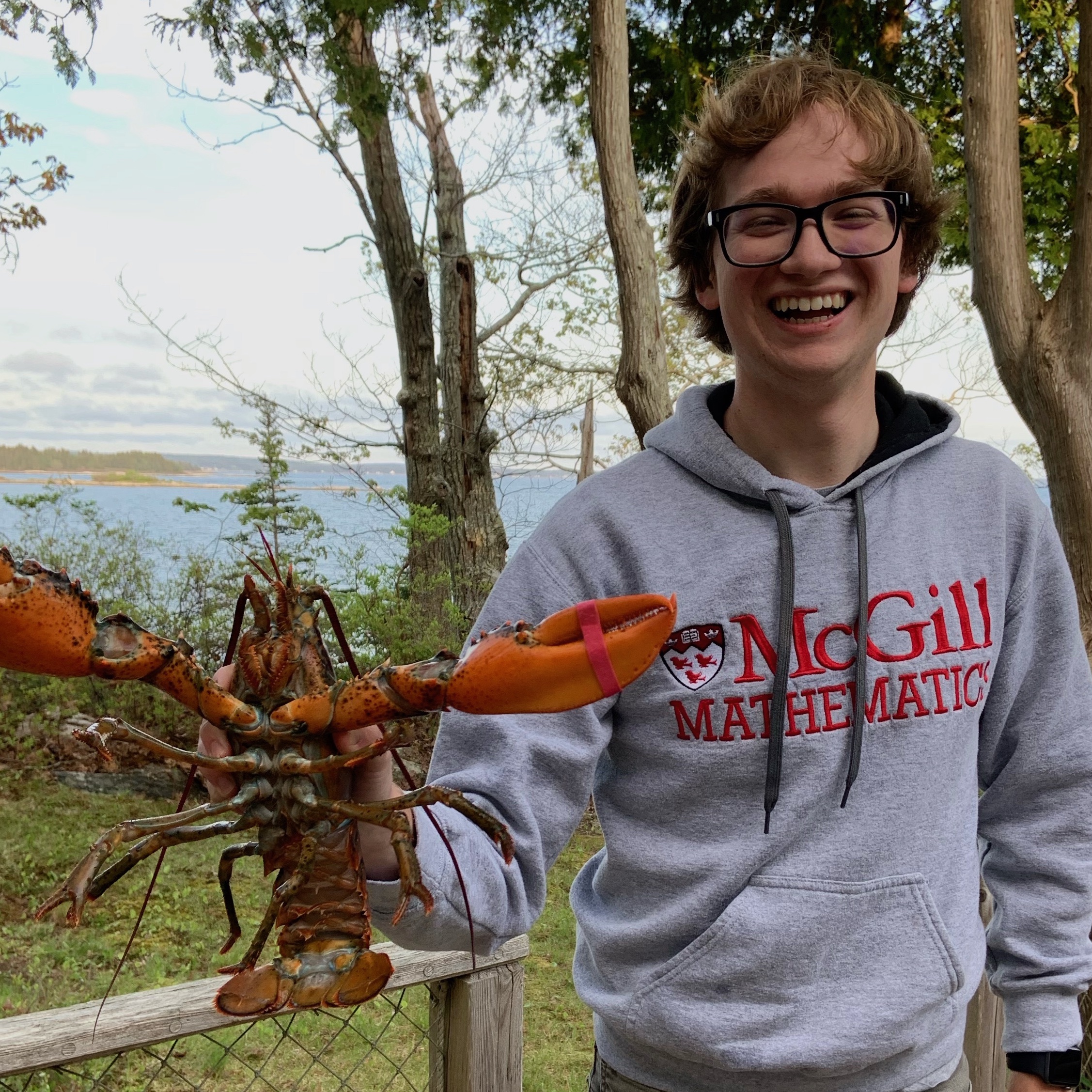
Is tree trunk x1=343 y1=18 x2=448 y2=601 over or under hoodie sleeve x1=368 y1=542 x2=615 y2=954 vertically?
over

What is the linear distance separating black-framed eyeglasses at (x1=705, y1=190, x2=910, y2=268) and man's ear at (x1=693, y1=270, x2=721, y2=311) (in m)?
0.20

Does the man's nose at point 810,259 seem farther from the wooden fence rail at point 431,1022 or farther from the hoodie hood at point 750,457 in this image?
the wooden fence rail at point 431,1022

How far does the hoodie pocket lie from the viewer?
59.7 inches

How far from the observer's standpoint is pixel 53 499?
8023 mm

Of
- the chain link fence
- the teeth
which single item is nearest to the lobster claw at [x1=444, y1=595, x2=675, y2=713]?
the teeth

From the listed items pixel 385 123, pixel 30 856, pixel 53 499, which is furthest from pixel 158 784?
pixel 385 123

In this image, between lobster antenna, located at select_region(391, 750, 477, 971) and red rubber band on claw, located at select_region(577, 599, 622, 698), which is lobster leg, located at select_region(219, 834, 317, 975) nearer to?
lobster antenna, located at select_region(391, 750, 477, 971)

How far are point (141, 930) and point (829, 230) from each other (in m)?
4.90

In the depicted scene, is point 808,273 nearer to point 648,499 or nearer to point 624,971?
point 648,499

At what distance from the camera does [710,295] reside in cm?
194

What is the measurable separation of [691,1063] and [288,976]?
68 cm

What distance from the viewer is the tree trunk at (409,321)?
8.62m

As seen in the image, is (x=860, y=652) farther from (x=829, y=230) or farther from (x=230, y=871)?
(x=230, y=871)

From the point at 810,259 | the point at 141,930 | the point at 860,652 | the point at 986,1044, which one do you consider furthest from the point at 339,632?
the point at 141,930
